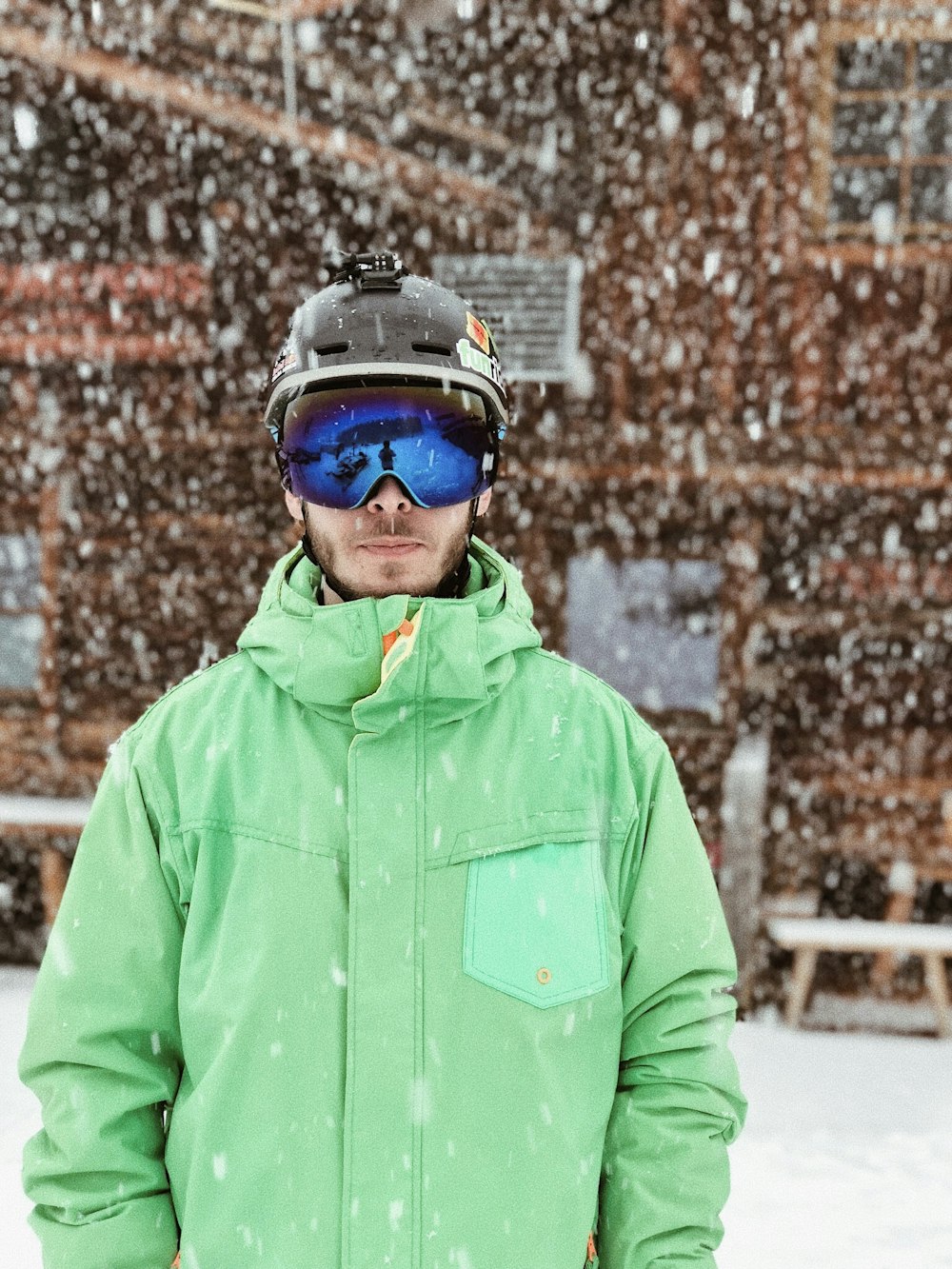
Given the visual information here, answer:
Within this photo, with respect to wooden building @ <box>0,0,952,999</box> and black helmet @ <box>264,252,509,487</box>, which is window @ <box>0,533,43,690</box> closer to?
wooden building @ <box>0,0,952,999</box>

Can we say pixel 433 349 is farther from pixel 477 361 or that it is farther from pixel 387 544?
pixel 387 544

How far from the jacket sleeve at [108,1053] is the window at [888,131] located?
6802mm

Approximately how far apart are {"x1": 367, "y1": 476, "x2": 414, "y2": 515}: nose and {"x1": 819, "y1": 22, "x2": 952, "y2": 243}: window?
6168 mm

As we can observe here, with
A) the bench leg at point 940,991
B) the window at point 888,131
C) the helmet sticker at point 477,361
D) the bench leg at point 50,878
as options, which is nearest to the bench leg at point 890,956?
the bench leg at point 940,991

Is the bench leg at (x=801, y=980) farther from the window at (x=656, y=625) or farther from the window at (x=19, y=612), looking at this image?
the window at (x=19, y=612)

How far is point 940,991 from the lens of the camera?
648cm

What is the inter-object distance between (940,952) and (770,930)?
1020mm

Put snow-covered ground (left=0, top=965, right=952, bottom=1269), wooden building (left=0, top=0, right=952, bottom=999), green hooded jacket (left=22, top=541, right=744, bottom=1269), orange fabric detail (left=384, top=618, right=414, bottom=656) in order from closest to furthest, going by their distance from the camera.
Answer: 1. green hooded jacket (left=22, top=541, right=744, bottom=1269)
2. orange fabric detail (left=384, top=618, right=414, bottom=656)
3. snow-covered ground (left=0, top=965, right=952, bottom=1269)
4. wooden building (left=0, top=0, right=952, bottom=999)

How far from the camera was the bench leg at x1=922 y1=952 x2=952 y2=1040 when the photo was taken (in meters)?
6.43

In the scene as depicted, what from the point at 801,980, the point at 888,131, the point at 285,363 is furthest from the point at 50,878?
the point at 888,131

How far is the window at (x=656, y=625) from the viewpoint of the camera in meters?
7.30

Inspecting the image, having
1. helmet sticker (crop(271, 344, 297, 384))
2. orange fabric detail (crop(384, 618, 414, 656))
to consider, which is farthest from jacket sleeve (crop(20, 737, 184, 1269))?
helmet sticker (crop(271, 344, 297, 384))

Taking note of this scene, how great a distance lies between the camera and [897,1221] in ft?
14.0

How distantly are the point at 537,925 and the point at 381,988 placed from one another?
238mm
